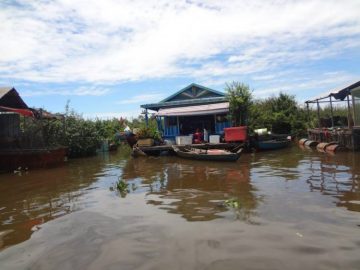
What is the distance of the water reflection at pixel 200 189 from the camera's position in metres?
7.76

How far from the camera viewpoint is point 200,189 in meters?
10.4

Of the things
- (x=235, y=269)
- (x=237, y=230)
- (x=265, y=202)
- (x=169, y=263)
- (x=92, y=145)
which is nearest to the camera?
(x=235, y=269)

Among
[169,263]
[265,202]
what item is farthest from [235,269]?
[265,202]

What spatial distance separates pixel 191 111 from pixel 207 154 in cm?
737

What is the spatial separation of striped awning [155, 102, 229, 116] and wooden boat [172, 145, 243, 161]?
380 centimetres

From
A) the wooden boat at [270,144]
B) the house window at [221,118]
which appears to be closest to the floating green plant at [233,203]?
the wooden boat at [270,144]

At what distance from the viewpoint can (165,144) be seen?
2339cm

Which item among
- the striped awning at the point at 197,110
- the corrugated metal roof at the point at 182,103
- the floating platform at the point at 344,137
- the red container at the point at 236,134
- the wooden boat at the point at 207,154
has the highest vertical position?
the corrugated metal roof at the point at 182,103

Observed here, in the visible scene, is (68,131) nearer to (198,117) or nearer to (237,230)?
(198,117)

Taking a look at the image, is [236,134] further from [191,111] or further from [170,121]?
[170,121]

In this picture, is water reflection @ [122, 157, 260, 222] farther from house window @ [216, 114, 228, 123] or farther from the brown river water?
house window @ [216, 114, 228, 123]

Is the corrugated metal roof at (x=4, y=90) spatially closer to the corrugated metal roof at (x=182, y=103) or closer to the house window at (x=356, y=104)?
the corrugated metal roof at (x=182, y=103)

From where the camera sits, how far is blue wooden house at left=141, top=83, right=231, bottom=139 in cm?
2462

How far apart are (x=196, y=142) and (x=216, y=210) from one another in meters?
15.5
